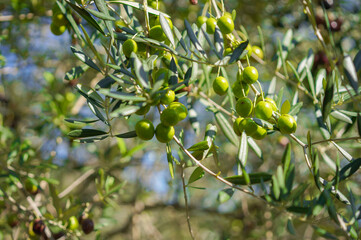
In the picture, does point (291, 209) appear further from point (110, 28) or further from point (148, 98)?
point (110, 28)

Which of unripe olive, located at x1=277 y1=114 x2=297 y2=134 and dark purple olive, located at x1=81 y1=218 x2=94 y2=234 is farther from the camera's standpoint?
dark purple olive, located at x1=81 y1=218 x2=94 y2=234

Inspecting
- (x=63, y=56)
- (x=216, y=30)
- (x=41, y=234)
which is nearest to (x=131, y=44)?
(x=216, y=30)

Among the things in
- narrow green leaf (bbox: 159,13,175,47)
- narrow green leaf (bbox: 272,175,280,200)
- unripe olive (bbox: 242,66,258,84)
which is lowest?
narrow green leaf (bbox: 272,175,280,200)

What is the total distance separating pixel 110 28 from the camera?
91cm

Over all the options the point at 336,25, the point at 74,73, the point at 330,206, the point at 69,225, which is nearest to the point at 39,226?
the point at 69,225

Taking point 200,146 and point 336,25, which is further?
point 336,25

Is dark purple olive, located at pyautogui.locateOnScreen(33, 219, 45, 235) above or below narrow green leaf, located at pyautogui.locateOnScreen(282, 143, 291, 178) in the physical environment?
below

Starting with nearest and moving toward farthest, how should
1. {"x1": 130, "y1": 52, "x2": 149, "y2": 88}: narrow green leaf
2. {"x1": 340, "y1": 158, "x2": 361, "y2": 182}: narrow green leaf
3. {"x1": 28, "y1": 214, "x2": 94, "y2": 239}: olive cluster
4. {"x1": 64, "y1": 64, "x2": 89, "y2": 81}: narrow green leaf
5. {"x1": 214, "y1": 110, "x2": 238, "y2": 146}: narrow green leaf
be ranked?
{"x1": 130, "y1": 52, "x2": 149, "y2": 88}: narrow green leaf < {"x1": 340, "y1": 158, "x2": 361, "y2": 182}: narrow green leaf < {"x1": 64, "y1": 64, "x2": 89, "y2": 81}: narrow green leaf < {"x1": 214, "y1": 110, "x2": 238, "y2": 146}: narrow green leaf < {"x1": 28, "y1": 214, "x2": 94, "y2": 239}: olive cluster

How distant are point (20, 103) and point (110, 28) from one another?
2.80 meters

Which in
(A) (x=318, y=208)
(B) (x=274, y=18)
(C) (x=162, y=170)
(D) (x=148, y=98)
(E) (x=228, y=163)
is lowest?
(C) (x=162, y=170)

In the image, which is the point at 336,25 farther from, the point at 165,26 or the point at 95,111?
the point at 95,111

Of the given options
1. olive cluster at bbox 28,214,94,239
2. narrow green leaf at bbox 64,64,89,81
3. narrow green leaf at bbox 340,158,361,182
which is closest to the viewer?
narrow green leaf at bbox 340,158,361,182

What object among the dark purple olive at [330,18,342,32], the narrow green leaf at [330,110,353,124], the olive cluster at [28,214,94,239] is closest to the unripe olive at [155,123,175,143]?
the narrow green leaf at [330,110,353,124]

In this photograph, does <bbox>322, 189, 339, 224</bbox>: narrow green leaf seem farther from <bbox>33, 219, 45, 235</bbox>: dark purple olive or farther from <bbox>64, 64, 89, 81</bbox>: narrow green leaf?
<bbox>33, 219, 45, 235</bbox>: dark purple olive
